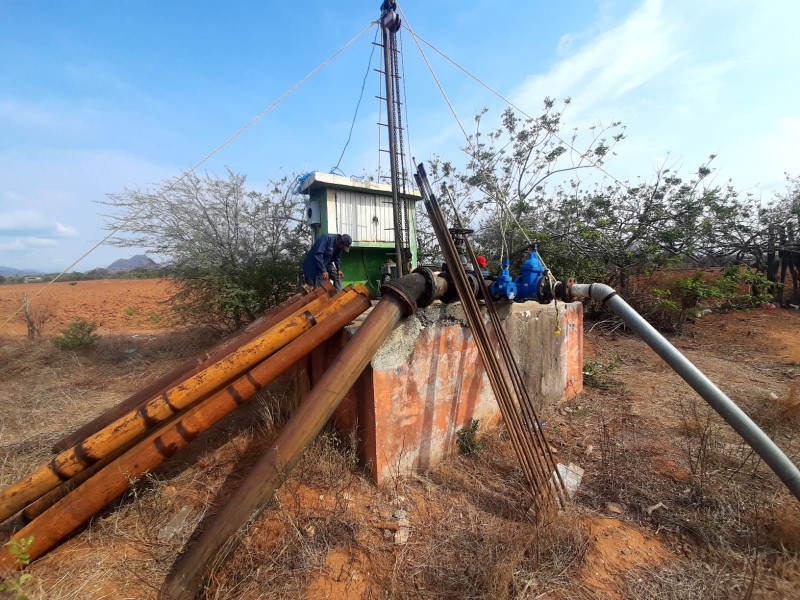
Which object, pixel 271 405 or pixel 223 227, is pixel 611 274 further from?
pixel 223 227

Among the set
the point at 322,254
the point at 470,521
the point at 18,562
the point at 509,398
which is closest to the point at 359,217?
the point at 322,254

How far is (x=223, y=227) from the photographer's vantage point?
7.23m

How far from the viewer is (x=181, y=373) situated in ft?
10.7

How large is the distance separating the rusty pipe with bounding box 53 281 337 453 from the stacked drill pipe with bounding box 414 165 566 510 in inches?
53.2

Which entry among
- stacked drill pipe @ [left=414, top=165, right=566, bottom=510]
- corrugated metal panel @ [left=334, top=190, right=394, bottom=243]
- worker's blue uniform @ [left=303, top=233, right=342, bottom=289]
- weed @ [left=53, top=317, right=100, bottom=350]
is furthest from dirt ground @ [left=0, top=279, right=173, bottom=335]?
stacked drill pipe @ [left=414, top=165, right=566, bottom=510]

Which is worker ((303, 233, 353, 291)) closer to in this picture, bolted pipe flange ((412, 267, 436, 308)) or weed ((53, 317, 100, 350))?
bolted pipe flange ((412, 267, 436, 308))

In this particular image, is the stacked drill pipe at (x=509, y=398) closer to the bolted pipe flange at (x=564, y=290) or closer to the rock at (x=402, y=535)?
the bolted pipe flange at (x=564, y=290)

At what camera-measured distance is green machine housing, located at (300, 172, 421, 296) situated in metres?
7.34

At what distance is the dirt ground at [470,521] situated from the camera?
6.26 ft

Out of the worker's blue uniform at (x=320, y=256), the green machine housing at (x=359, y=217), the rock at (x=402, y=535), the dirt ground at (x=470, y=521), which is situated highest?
the green machine housing at (x=359, y=217)

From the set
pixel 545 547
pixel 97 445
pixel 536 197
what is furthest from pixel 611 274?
pixel 97 445

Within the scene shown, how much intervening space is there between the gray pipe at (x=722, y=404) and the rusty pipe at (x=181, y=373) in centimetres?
271

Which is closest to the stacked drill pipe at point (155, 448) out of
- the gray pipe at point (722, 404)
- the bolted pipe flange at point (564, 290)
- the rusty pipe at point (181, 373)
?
the rusty pipe at point (181, 373)

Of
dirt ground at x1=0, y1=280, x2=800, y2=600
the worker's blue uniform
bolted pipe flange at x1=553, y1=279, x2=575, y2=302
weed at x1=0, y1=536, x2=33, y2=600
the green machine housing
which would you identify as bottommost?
dirt ground at x1=0, y1=280, x2=800, y2=600
